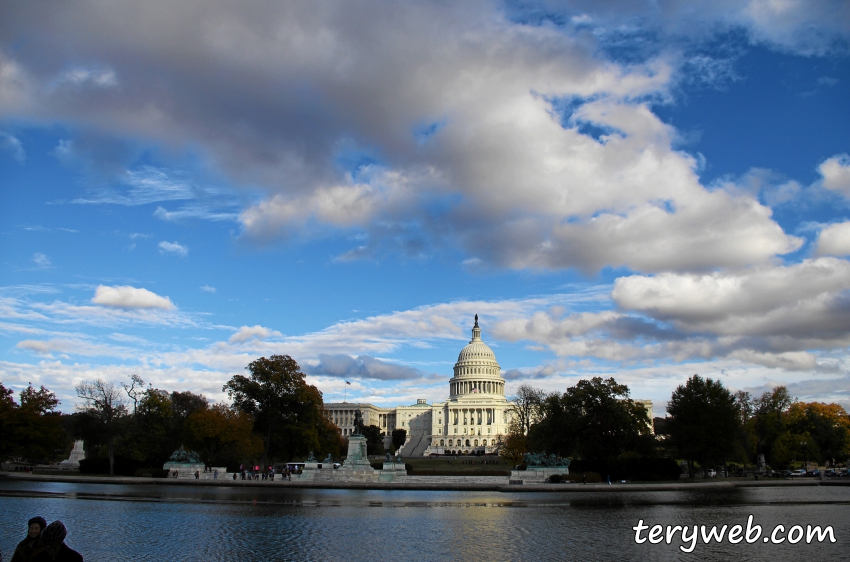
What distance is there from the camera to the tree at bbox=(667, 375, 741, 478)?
59.2 meters

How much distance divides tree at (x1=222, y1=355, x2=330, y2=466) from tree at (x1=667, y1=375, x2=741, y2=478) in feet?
115

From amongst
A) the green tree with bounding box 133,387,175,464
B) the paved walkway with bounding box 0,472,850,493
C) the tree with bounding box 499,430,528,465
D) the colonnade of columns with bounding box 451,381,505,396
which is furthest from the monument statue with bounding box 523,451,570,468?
the colonnade of columns with bounding box 451,381,505,396

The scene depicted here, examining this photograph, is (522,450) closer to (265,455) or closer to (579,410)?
(579,410)

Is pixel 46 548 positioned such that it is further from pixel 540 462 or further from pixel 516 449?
pixel 516 449

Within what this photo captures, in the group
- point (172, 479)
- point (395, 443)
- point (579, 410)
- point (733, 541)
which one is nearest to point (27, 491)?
point (172, 479)

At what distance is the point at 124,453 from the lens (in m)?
65.6

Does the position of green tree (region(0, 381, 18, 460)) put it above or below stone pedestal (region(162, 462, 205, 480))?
above

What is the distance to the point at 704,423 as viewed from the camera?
59.2 meters

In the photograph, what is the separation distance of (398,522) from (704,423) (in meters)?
42.7

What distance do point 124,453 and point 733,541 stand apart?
197 feet

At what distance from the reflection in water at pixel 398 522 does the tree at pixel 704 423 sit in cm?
2030

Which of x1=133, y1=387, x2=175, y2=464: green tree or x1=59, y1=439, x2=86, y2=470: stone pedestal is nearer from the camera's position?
x1=133, y1=387, x2=175, y2=464: green tree

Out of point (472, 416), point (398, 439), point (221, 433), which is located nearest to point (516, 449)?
point (221, 433)

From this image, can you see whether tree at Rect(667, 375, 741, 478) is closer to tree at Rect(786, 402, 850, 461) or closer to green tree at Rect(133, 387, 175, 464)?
tree at Rect(786, 402, 850, 461)
